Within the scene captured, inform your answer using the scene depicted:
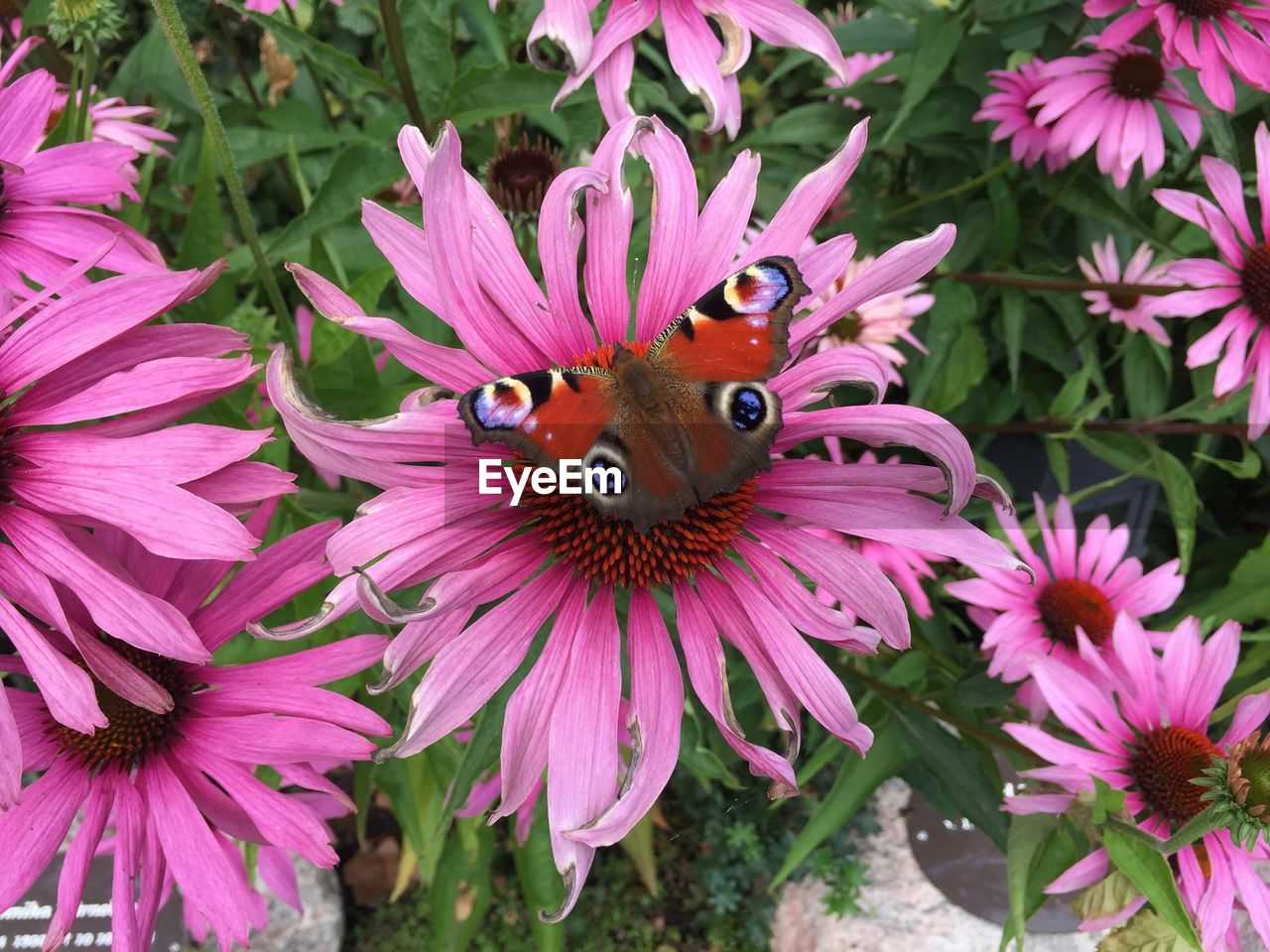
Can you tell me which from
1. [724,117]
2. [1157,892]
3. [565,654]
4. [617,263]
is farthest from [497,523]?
[1157,892]

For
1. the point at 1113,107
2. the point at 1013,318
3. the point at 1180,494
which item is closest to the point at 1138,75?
the point at 1113,107

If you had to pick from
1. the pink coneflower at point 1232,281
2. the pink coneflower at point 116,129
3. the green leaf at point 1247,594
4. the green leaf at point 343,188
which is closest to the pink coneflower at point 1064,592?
the green leaf at point 1247,594

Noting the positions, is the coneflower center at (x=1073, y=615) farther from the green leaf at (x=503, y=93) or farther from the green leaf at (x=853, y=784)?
the green leaf at (x=503, y=93)

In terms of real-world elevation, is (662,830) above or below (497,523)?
below

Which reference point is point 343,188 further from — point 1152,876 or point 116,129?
point 1152,876

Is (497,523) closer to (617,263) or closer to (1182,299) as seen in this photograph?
(617,263)

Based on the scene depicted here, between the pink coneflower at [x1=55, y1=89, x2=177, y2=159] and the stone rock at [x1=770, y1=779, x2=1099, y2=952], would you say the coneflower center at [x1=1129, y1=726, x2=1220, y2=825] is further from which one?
the pink coneflower at [x1=55, y1=89, x2=177, y2=159]
